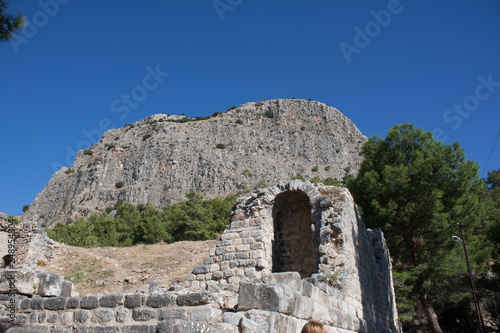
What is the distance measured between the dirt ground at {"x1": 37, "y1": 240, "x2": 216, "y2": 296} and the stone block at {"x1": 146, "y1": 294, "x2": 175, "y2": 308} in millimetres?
10145

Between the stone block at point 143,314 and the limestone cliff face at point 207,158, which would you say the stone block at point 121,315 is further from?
the limestone cliff face at point 207,158

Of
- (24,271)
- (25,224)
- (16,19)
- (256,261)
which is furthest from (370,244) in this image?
(25,224)

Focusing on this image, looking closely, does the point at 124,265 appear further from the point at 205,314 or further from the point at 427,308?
the point at 205,314

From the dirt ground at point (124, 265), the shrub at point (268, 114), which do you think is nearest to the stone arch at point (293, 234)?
the dirt ground at point (124, 265)

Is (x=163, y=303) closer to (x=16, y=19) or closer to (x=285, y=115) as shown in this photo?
(x=16, y=19)

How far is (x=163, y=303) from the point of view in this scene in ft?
14.9

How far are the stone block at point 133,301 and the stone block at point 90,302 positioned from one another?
546 mm

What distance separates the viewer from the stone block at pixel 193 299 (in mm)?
4348

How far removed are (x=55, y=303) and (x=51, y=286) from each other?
863 millimetres

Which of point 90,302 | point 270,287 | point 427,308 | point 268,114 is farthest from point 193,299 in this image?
point 268,114

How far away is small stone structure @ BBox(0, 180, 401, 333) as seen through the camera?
4.04 meters

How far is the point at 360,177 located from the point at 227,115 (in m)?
80.8

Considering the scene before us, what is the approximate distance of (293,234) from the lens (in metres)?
11.0

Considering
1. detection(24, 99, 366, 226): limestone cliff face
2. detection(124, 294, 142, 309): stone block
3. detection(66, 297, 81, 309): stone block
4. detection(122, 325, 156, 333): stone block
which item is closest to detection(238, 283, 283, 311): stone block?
detection(122, 325, 156, 333): stone block
